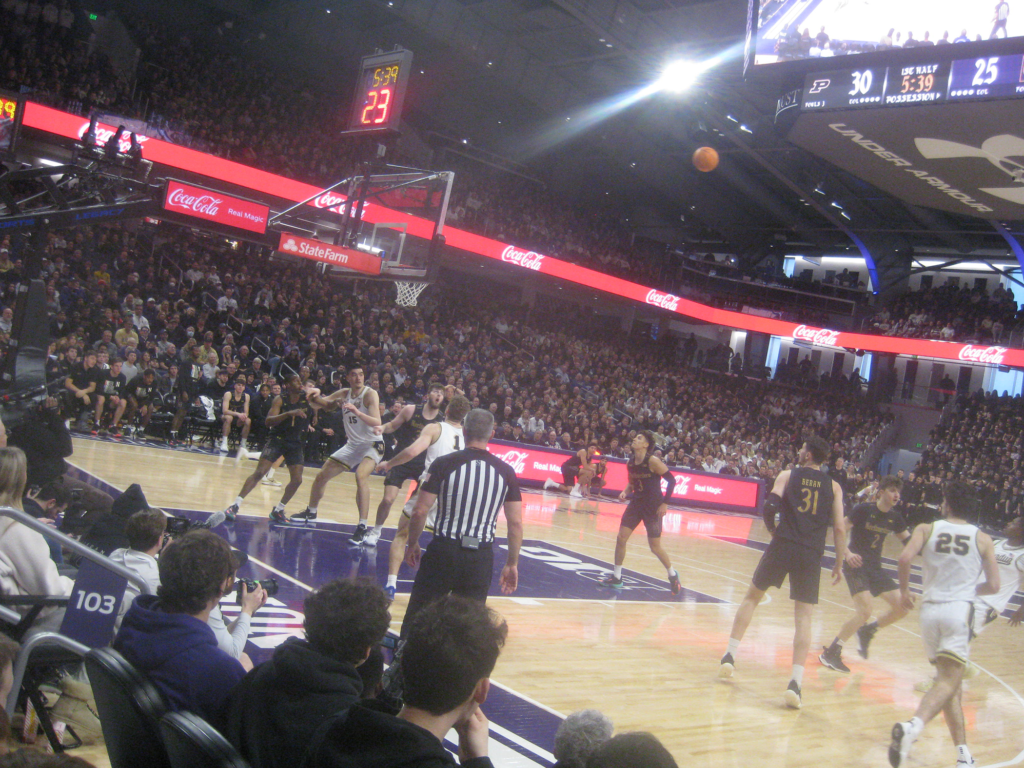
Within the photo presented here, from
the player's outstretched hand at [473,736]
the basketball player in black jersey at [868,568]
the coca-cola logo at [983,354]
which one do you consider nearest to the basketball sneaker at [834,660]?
the basketball player in black jersey at [868,568]

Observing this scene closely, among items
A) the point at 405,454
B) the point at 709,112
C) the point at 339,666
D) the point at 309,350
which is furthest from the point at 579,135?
the point at 339,666

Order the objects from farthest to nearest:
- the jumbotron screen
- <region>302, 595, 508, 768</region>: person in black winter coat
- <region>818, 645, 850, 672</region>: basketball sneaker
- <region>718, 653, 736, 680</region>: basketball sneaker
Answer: the jumbotron screen
<region>818, 645, 850, 672</region>: basketball sneaker
<region>718, 653, 736, 680</region>: basketball sneaker
<region>302, 595, 508, 768</region>: person in black winter coat

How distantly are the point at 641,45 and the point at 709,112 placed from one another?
142 inches

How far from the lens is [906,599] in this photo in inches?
250

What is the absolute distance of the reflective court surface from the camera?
4.98m

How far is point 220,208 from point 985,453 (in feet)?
76.2

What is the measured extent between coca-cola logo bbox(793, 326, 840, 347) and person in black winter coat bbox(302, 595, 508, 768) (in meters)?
31.5

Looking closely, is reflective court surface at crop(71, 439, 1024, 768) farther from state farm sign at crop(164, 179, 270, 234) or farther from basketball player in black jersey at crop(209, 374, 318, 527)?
state farm sign at crop(164, 179, 270, 234)

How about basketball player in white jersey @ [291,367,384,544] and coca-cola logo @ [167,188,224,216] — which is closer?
basketball player in white jersey @ [291,367,384,544]

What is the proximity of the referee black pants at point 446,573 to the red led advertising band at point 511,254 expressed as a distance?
9.98 metres

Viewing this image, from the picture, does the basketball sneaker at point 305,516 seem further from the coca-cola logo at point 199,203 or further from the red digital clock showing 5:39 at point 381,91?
the coca-cola logo at point 199,203

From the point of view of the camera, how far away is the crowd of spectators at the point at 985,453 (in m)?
22.6

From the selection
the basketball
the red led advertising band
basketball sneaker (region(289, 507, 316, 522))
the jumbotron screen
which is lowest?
basketball sneaker (region(289, 507, 316, 522))


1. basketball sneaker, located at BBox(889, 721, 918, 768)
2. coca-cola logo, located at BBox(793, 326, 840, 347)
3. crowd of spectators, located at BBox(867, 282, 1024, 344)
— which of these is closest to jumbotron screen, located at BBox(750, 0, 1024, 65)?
basketball sneaker, located at BBox(889, 721, 918, 768)
